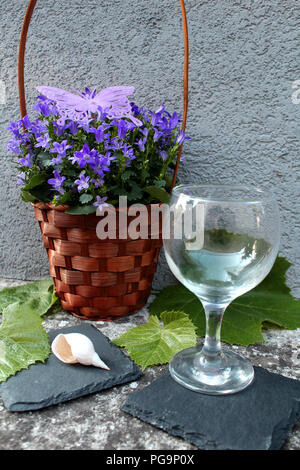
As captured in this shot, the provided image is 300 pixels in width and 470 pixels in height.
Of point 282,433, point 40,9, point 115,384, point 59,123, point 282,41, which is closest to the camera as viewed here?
point 282,433

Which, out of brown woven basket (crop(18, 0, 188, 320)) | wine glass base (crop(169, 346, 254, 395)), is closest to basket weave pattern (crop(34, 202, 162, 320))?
brown woven basket (crop(18, 0, 188, 320))

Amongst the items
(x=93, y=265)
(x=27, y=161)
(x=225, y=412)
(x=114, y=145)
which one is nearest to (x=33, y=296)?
(x=93, y=265)

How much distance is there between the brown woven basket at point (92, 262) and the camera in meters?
0.86

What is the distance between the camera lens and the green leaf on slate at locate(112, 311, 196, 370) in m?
0.76

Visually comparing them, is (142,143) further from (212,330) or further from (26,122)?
(212,330)

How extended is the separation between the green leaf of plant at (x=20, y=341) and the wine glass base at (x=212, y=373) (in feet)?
0.80

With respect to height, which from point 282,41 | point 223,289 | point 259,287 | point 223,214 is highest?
point 282,41

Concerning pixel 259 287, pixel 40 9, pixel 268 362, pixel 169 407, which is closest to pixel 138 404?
pixel 169 407

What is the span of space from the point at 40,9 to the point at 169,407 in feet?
3.37

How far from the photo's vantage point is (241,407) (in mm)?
613

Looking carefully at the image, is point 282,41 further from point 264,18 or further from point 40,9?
point 40,9

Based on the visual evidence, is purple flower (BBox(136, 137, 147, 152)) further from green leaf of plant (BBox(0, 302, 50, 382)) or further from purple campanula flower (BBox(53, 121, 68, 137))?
green leaf of plant (BBox(0, 302, 50, 382))

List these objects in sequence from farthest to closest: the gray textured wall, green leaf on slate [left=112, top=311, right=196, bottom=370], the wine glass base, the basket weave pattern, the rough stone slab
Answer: the gray textured wall
the basket weave pattern
green leaf on slate [left=112, top=311, right=196, bottom=370]
the wine glass base
the rough stone slab

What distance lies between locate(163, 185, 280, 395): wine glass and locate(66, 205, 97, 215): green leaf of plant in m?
0.20
